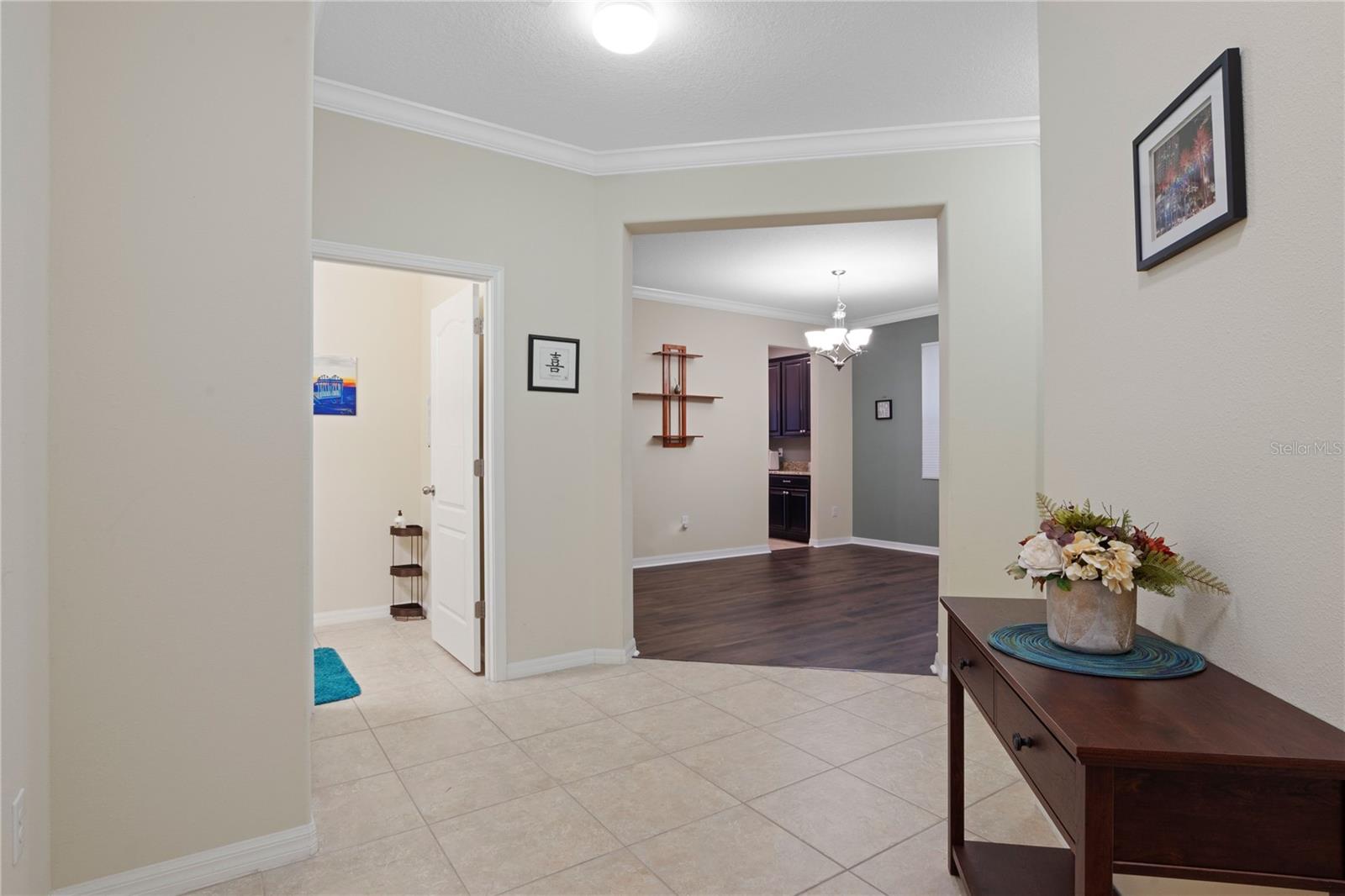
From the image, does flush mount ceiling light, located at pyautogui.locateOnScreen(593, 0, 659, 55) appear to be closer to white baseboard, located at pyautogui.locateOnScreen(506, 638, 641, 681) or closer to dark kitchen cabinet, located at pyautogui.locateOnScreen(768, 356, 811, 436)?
white baseboard, located at pyautogui.locateOnScreen(506, 638, 641, 681)

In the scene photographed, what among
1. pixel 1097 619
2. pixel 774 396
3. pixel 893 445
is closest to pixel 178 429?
pixel 1097 619

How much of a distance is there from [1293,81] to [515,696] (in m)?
3.28

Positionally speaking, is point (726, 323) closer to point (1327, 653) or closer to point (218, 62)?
point (218, 62)

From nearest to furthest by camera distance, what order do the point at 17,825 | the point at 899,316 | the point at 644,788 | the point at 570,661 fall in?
the point at 17,825, the point at 644,788, the point at 570,661, the point at 899,316

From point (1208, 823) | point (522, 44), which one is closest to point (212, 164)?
point (522, 44)

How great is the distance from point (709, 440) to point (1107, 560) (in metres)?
6.04

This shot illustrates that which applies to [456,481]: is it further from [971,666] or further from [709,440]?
[709,440]

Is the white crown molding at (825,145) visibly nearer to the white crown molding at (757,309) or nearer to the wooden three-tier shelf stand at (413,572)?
the wooden three-tier shelf stand at (413,572)

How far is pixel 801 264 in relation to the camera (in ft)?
19.5

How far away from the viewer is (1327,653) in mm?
1077

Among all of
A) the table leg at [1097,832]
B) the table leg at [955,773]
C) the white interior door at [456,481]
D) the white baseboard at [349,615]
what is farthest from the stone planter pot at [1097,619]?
the white baseboard at [349,615]

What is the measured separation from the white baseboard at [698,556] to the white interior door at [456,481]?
279 cm

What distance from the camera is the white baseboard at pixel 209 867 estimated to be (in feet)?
5.87

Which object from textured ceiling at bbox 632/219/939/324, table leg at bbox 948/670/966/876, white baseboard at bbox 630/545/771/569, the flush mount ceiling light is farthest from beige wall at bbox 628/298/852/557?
table leg at bbox 948/670/966/876
